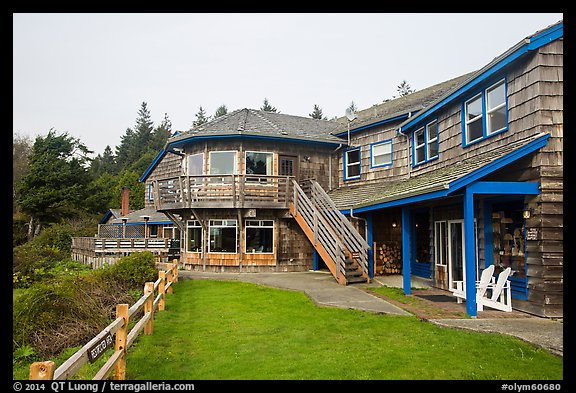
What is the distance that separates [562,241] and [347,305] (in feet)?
15.0

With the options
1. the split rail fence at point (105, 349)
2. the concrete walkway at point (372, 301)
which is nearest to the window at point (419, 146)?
the concrete walkway at point (372, 301)

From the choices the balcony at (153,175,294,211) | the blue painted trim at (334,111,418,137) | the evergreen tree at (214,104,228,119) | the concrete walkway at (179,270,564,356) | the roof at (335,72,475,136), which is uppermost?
the evergreen tree at (214,104,228,119)

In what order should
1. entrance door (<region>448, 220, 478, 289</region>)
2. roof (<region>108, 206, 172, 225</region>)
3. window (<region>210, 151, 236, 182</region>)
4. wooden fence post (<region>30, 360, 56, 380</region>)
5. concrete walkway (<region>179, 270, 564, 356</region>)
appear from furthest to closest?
roof (<region>108, 206, 172, 225</region>), window (<region>210, 151, 236, 182</region>), entrance door (<region>448, 220, 478, 289</region>), concrete walkway (<region>179, 270, 564, 356</region>), wooden fence post (<region>30, 360, 56, 380</region>)

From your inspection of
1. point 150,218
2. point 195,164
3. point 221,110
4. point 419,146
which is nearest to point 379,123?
point 419,146

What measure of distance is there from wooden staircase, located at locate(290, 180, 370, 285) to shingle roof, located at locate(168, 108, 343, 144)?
284 centimetres

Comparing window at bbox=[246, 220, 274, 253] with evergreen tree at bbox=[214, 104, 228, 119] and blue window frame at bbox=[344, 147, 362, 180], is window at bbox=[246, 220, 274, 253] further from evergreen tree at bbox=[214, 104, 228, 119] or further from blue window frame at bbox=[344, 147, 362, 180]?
evergreen tree at bbox=[214, 104, 228, 119]

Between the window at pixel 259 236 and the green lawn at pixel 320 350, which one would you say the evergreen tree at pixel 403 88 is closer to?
the window at pixel 259 236

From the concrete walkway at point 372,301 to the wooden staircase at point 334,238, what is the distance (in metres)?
0.55

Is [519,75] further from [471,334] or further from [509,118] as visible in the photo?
[471,334]

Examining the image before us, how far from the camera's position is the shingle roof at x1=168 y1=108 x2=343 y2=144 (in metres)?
17.4

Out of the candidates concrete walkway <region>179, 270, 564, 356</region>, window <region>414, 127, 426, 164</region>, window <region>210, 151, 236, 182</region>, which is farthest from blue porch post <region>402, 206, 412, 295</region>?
window <region>210, 151, 236, 182</region>

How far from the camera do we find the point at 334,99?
70062 millimetres
